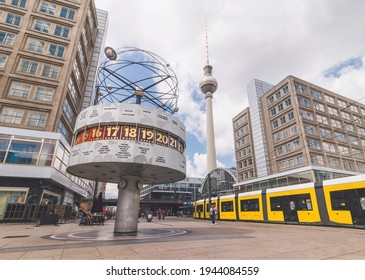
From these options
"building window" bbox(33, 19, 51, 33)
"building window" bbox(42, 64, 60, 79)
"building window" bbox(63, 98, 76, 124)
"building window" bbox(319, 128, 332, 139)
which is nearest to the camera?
"building window" bbox(42, 64, 60, 79)

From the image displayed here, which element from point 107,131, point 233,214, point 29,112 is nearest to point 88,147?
point 107,131

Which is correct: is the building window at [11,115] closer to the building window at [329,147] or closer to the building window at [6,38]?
the building window at [6,38]

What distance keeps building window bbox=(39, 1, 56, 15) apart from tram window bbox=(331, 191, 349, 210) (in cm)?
4346

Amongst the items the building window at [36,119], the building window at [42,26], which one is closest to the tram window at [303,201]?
the building window at [36,119]

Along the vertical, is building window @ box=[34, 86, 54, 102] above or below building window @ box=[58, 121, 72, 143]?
above

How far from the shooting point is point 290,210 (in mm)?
18891

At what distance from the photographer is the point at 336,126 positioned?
47.3m

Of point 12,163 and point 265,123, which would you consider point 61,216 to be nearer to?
point 12,163

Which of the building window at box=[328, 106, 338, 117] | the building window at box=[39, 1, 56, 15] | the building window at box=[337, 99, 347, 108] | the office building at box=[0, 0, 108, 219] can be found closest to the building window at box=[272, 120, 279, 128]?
the building window at box=[328, 106, 338, 117]

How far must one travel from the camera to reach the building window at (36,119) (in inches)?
966

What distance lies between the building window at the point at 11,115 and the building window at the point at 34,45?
32.0ft

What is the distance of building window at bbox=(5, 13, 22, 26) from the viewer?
28.7 meters

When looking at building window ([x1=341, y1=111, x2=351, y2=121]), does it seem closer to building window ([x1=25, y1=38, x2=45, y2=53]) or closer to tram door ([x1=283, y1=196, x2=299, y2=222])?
tram door ([x1=283, y1=196, x2=299, y2=222])
